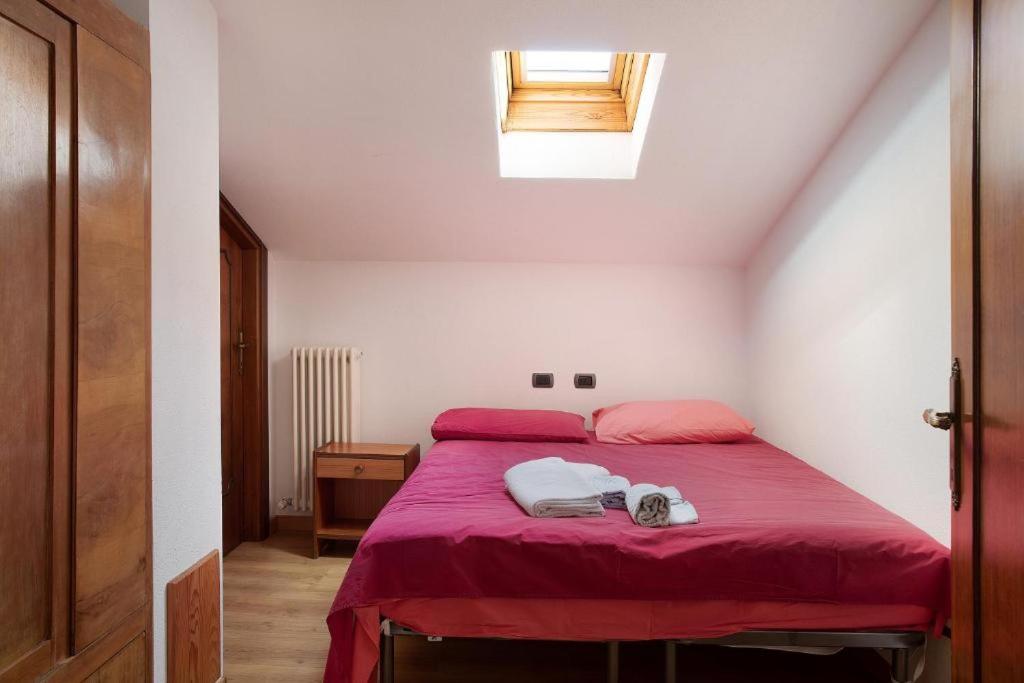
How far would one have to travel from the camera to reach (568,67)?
110 inches

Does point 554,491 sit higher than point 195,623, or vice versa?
point 554,491

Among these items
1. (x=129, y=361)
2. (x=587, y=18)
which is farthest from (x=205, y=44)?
(x=587, y=18)

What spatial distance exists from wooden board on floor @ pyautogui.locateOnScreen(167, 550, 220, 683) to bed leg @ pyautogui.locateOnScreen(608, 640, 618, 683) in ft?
3.85

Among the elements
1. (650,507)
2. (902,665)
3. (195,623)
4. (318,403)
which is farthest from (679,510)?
(318,403)

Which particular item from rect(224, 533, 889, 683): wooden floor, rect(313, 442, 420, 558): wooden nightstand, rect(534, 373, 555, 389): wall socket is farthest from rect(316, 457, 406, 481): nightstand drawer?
rect(534, 373, 555, 389): wall socket

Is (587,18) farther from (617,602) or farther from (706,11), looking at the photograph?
(617,602)

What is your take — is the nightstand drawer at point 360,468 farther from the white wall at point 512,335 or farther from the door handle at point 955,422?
the door handle at point 955,422

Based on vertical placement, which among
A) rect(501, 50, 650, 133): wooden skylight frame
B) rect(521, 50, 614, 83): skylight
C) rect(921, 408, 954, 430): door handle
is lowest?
rect(921, 408, 954, 430): door handle

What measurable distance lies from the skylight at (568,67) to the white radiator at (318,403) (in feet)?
5.85

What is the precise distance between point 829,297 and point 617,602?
1.65 meters

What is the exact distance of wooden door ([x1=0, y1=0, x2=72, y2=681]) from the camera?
0.98 m

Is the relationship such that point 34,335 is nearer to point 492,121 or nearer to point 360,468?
point 492,121

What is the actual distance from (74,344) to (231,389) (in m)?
2.14

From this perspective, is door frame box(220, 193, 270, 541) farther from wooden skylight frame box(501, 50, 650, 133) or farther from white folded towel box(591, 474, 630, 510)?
white folded towel box(591, 474, 630, 510)
